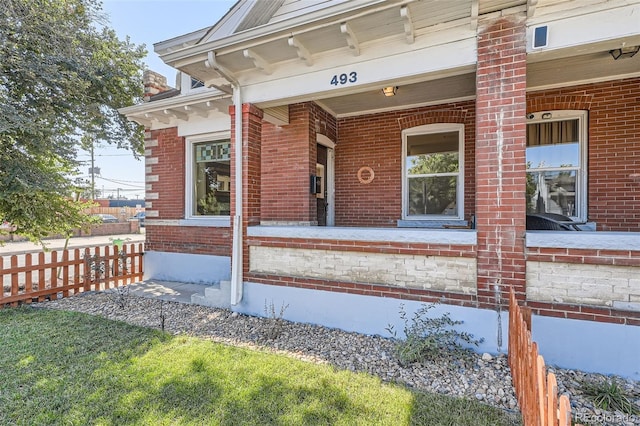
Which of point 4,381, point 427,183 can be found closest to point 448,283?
point 427,183

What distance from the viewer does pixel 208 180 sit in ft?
24.4

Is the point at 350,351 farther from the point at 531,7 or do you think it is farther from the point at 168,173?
the point at 168,173

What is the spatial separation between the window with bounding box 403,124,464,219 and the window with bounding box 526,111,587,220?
110cm

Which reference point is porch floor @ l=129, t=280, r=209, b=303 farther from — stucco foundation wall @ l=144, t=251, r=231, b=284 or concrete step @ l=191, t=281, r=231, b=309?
concrete step @ l=191, t=281, r=231, b=309

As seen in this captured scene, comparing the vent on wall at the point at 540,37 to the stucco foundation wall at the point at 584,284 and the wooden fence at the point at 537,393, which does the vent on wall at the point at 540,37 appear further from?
the wooden fence at the point at 537,393

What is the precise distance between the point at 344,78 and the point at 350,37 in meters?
0.56

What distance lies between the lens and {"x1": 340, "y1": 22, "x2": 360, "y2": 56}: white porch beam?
3.67m

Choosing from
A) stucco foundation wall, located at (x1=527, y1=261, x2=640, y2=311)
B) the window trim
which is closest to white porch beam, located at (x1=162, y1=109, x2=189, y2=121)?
the window trim

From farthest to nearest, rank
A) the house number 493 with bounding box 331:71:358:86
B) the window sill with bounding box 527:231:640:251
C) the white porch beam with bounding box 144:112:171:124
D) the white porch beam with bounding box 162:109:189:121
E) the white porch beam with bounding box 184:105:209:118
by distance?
the white porch beam with bounding box 144:112:171:124, the white porch beam with bounding box 162:109:189:121, the white porch beam with bounding box 184:105:209:118, the house number 493 with bounding box 331:71:358:86, the window sill with bounding box 527:231:640:251

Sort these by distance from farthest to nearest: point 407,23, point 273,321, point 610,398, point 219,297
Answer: point 219,297, point 273,321, point 407,23, point 610,398

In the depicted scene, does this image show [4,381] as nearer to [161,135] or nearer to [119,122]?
[161,135]

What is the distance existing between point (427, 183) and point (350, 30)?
3310mm

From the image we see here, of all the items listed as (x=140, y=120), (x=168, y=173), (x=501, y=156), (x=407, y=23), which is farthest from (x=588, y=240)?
(x=140, y=120)

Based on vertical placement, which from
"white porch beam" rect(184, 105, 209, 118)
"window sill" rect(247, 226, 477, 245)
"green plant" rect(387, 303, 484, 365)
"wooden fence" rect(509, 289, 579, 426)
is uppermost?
"white porch beam" rect(184, 105, 209, 118)
